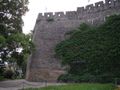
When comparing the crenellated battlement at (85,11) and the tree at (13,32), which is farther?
the crenellated battlement at (85,11)

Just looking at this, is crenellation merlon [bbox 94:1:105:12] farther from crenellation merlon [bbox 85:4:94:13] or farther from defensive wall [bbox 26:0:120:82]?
crenellation merlon [bbox 85:4:94:13]

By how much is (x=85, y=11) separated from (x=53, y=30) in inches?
153

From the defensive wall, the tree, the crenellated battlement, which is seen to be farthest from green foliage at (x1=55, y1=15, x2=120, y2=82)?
the tree

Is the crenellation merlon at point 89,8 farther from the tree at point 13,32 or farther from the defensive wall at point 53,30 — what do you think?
the tree at point 13,32

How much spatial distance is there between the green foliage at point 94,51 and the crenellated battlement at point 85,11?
2322mm

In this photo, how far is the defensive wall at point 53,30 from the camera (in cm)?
2669

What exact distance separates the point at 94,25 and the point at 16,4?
30.5 ft

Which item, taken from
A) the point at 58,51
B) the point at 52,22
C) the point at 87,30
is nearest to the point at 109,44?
the point at 87,30

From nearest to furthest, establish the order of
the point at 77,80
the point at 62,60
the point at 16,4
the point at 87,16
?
1. the point at 16,4
2. the point at 77,80
3. the point at 62,60
4. the point at 87,16

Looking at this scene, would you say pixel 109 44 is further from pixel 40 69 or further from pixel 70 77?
pixel 40 69

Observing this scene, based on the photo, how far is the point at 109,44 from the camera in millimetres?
23250

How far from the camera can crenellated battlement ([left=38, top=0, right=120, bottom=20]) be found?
26.9 m

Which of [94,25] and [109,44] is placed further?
[94,25]

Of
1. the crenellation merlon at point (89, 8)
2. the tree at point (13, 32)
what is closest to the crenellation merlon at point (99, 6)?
the crenellation merlon at point (89, 8)
